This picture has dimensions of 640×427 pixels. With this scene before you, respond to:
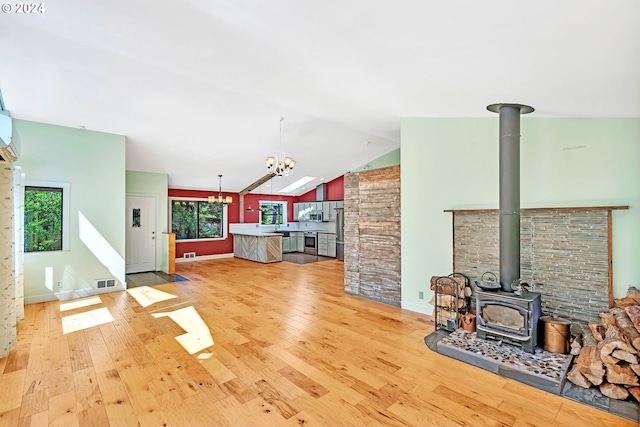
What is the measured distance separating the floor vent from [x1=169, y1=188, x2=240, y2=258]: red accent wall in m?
3.58

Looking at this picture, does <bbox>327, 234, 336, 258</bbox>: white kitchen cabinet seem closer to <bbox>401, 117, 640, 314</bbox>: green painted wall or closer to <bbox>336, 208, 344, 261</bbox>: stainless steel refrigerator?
<bbox>336, 208, 344, 261</bbox>: stainless steel refrigerator

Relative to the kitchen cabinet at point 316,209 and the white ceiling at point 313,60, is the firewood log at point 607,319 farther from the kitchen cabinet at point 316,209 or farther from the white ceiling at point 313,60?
the kitchen cabinet at point 316,209

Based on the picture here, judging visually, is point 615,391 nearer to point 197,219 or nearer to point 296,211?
point 197,219

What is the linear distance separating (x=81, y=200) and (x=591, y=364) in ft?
24.5

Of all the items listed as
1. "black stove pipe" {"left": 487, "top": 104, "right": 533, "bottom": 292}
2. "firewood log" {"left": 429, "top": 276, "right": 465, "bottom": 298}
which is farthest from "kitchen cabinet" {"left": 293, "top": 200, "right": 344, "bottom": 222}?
"black stove pipe" {"left": 487, "top": 104, "right": 533, "bottom": 292}

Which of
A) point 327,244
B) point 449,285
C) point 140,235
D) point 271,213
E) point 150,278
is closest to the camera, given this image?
point 449,285

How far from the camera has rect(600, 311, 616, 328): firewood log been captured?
279 centimetres

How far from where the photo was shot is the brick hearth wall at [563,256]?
3.19 m

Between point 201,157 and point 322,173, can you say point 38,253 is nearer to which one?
point 201,157

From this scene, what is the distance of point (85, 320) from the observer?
4.21m

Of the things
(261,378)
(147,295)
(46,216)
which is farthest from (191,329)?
(46,216)

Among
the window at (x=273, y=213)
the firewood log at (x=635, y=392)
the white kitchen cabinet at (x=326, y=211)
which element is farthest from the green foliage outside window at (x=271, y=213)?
the firewood log at (x=635, y=392)

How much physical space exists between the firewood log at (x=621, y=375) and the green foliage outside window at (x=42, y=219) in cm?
762

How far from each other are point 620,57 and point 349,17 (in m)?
1.92
